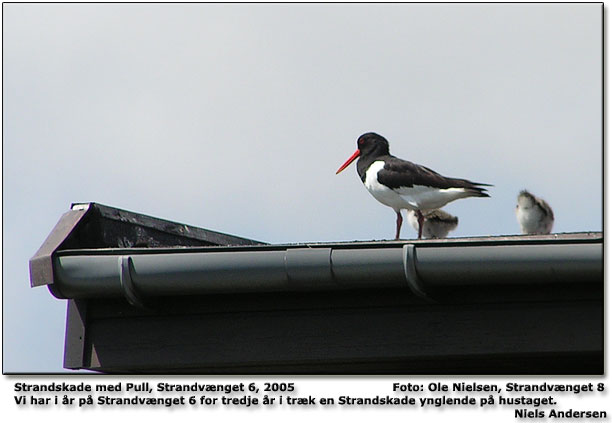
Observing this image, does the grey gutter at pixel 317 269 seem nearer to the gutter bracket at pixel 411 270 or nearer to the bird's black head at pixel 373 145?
the gutter bracket at pixel 411 270

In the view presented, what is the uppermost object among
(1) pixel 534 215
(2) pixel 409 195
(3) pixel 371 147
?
(3) pixel 371 147

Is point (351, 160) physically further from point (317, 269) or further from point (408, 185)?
point (317, 269)

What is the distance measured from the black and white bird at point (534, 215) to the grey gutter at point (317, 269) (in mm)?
4018

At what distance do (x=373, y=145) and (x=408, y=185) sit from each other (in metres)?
1.22

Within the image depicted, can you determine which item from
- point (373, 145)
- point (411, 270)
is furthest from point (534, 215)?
point (411, 270)

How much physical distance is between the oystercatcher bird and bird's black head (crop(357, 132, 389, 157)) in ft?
0.10

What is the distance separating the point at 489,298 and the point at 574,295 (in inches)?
12.5

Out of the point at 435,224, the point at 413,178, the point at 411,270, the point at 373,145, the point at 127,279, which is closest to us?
the point at 411,270

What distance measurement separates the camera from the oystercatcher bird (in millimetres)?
7789

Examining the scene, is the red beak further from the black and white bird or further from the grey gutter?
the grey gutter

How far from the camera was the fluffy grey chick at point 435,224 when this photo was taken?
968cm

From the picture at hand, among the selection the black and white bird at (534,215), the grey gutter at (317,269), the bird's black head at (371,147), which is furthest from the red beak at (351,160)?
the grey gutter at (317,269)

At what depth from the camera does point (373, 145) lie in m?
9.17

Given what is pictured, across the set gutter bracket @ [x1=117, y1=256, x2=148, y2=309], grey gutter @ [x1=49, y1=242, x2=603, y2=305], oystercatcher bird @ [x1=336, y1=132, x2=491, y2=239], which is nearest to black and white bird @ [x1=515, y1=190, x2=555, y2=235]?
oystercatcher bird @ [x1=336, y1=132, x2=491, y2=239]
